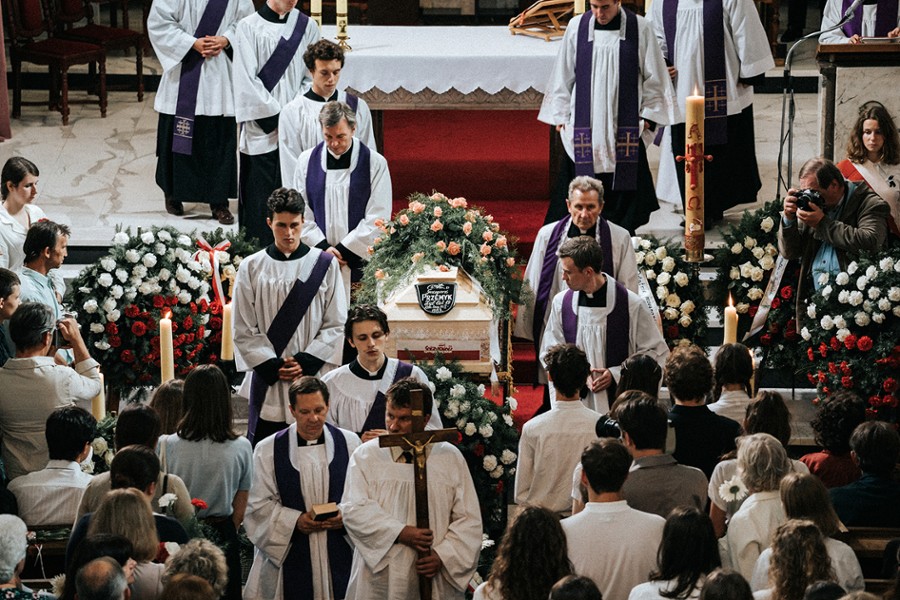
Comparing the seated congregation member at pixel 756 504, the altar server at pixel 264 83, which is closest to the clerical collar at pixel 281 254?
the altar server at pixel 264 83

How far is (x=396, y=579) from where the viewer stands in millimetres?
5684

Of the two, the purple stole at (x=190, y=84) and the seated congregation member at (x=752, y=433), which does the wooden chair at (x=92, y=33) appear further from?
the seated congregation member at (x=752, y=433)

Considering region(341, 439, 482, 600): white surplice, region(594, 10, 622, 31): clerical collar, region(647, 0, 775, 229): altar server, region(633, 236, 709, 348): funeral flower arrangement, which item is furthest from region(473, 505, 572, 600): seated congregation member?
region(647, 0, 775, 229): altar server

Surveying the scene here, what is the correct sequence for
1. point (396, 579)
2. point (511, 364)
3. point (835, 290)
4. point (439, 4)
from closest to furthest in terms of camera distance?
point (396, 579) < point (835, 290) < point (511, 364) < point (439, 4)

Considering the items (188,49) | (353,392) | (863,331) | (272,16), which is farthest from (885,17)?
(353,392)

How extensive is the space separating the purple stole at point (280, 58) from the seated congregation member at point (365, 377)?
11.3 feet

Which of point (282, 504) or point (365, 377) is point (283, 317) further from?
point (282, 504)

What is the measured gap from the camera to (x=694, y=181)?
7258 millimetres

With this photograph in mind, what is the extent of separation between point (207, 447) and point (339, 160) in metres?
2.79

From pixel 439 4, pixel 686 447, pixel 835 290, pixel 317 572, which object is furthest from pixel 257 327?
pixel 439 4

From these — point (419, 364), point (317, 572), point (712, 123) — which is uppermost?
point (712, 123)

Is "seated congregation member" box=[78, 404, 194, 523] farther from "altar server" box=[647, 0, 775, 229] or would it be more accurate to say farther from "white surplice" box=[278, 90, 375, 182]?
"altar server" box=[647, 0, 775, 229]

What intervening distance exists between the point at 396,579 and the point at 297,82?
475 cm

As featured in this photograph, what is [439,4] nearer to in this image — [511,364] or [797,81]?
[797,81]
